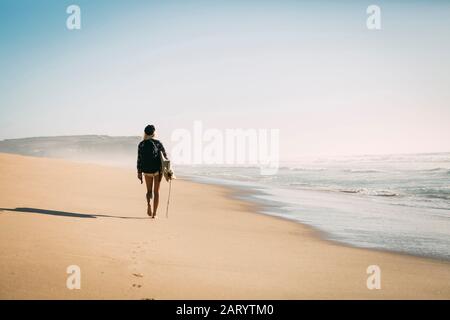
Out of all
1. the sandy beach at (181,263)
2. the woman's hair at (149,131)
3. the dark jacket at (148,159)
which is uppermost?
the woman's hair at (149,131)

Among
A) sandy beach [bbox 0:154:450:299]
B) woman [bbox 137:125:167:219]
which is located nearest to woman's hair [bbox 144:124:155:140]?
woman [bbox 137:125:167:219]

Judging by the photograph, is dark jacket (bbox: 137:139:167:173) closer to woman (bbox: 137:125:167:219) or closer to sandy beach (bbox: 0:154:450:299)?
woman (bbox: 137:125:167:219)

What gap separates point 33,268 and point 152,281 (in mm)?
1269

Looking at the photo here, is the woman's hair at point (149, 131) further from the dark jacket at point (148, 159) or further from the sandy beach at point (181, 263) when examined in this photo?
the sandy beach at point (181, 263)

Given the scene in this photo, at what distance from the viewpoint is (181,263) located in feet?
15.5

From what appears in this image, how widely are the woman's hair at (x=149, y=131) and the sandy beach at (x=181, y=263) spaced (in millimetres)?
2093

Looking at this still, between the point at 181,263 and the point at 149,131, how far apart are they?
4829mm

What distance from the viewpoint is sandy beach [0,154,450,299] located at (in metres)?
3.64

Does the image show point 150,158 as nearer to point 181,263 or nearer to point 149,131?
point 149,131

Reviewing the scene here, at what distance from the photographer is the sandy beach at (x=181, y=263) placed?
3.64 metres

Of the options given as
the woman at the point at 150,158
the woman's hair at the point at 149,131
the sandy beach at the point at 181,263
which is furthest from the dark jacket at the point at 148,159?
the sandy beach at the point at 181,263
